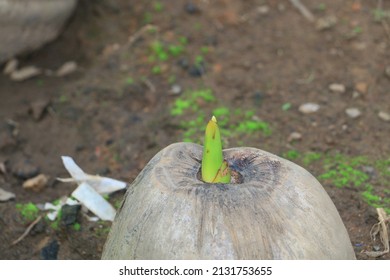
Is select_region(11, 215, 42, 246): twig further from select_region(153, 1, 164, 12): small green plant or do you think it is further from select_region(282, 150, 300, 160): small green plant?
select_region(153, 1, 164, 12): small green plant

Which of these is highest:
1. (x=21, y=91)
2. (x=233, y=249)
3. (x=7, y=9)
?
(x=233, y=249)

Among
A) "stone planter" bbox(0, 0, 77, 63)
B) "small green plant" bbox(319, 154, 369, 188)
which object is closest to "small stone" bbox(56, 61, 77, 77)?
"stone planter" bbox(0, 0, 77, 63)

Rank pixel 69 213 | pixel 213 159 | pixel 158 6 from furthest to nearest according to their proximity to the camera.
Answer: pixel 158 6 → pixel 69 213 → pixel 213 159

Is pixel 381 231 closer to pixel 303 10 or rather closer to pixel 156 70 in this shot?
pixel 156 70

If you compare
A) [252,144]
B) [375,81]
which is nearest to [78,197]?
[252,144]

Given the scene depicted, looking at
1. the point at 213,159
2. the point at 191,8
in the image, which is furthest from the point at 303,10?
the point at 213,159

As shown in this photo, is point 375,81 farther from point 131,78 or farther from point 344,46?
point 131,78

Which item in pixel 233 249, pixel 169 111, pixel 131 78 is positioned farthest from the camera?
pixel 131 78
